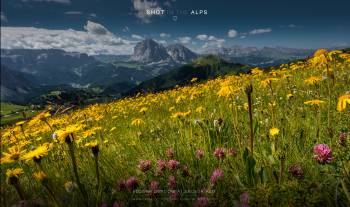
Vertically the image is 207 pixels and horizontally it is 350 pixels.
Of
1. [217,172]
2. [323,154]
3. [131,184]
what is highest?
[323,154]

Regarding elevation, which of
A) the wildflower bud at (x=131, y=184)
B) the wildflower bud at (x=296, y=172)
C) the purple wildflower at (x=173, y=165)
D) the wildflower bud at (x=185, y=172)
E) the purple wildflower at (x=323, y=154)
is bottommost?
the wildflower bud at (x=131, y=184)

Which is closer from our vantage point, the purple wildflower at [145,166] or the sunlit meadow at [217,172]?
the sunlit meadow at [217,172]

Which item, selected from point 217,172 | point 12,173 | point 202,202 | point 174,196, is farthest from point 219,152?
point 12,173

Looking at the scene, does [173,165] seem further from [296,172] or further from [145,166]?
[296,172]

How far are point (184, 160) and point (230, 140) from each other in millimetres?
853

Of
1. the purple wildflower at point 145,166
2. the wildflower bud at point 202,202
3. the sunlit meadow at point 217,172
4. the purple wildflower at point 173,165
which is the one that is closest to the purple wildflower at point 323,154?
the sunlit meadow at point 217,172

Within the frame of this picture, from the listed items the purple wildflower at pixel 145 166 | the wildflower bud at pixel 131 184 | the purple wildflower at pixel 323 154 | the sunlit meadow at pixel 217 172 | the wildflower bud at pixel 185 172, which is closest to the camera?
the sunlit meadow at pixel 217 172

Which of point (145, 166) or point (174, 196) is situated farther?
point (145, 166)

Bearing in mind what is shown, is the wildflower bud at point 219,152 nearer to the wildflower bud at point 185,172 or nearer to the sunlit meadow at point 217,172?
the sunlit meadow at point 217,172

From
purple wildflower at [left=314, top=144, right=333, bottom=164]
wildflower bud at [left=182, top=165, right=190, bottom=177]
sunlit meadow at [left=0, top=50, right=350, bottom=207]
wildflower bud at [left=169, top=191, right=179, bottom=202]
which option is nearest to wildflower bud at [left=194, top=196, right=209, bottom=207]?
sunlit meadow at [left=0, top=50, right=350, bottom=207]

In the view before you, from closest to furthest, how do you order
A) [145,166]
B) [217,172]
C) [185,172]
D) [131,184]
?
[217,172] < [131,184] < [185,172] < [145,166]

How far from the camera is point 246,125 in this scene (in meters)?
5.50

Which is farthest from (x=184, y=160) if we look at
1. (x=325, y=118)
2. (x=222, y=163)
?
(x=325, y=118)

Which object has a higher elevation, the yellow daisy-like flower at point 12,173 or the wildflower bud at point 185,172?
the yellow daisy-like flower at point 12,173
